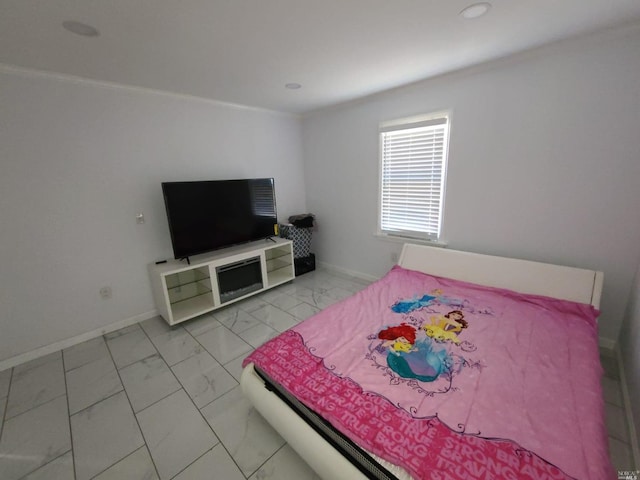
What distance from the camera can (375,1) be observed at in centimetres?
144

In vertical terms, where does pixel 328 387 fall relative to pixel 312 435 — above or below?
above

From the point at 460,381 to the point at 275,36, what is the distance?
240 cm

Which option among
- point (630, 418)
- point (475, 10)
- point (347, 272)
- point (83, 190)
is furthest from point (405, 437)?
point (83, 190)

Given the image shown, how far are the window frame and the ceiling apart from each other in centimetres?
44

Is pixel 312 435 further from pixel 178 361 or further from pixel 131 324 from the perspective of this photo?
pixel 131 324

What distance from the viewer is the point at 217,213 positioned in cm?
303

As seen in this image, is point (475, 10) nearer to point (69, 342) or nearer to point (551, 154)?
point (551, 154)

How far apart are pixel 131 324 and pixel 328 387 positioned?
2.56m

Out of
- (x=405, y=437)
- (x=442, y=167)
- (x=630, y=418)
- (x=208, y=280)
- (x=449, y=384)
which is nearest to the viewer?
(x=405, y=437)

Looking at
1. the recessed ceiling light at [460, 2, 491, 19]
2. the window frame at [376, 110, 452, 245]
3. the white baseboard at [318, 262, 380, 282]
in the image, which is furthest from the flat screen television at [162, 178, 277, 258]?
the recessed ceiling light at [460, 2, 491, 19]

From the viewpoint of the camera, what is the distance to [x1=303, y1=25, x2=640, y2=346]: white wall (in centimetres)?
192

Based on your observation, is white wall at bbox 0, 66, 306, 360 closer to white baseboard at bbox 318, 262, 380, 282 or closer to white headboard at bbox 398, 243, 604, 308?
white baseboard at bbox 318, 262, 380, 282

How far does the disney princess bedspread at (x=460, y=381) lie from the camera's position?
1008 millimetres

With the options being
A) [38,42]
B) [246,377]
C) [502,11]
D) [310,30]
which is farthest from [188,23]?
[246,377]
